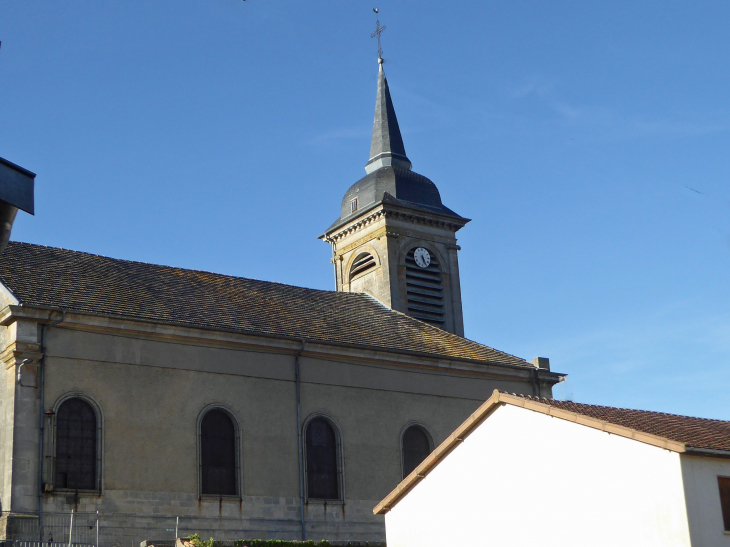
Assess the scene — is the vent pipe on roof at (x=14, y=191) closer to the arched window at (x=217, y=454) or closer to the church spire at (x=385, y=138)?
the arched window at (x=217, y=454)

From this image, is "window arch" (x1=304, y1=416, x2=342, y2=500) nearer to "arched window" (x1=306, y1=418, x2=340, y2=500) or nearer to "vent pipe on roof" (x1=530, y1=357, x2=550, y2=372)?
"arched window" (x1=306, y1=418, x2=340, y2=500)

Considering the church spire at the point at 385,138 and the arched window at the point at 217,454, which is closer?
the arched window at the point at 217,454

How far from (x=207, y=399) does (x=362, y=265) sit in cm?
1418

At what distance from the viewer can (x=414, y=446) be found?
29500 mm

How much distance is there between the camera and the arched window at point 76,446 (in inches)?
903

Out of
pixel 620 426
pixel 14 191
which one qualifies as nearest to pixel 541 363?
pixel 620 426

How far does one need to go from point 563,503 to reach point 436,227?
68.9 feet

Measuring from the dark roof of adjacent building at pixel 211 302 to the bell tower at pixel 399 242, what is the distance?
2.65 m

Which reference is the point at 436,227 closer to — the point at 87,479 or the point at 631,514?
the point at 87,479

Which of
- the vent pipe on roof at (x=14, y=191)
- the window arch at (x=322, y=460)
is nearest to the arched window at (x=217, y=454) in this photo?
the window arch at (x=322, y=460)

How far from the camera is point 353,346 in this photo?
94.1ft

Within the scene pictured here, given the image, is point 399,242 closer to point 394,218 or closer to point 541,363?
point 394,218

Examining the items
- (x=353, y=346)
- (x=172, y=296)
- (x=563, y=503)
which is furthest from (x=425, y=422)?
(x=563, y=503)

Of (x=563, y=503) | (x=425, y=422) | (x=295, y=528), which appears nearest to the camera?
(x=563, y=503)
